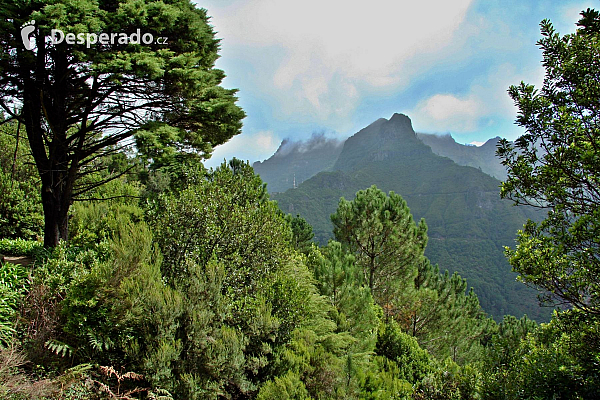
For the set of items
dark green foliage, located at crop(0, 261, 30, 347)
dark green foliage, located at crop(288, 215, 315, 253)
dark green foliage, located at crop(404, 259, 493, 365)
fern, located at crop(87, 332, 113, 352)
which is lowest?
dark green foliage, located at crop(404, 259, 493, 365)

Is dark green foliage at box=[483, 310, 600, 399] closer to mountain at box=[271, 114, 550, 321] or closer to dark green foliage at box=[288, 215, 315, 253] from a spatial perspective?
dark green foliage at box=[288, 215, 315, 253]

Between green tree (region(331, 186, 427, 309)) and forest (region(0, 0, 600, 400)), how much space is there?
9.70ft

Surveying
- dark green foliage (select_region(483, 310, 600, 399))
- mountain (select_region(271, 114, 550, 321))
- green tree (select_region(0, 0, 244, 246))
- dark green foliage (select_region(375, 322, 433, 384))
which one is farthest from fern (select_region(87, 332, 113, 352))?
mountain (select_region(271, 114, 550, 321))

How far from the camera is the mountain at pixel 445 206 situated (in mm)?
65938

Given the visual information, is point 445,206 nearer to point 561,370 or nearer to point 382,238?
point 382,238

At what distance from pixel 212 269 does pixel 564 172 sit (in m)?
5.28

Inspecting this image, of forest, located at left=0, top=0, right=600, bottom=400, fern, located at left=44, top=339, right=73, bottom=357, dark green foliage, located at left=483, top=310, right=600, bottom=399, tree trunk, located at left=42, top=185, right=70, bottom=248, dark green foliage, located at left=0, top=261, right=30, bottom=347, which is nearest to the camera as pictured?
dark green foliage, located at left=483, top=310, right=600, bottom=399

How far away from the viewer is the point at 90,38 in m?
6.41

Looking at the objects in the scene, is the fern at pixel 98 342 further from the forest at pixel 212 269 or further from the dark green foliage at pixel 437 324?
the dark green foliage at pixel 437 324

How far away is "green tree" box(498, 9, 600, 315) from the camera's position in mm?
3406

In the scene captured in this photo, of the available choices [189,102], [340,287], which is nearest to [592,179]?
[340,287]

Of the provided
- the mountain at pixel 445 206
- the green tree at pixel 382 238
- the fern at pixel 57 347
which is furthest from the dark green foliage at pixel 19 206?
the mountain at pixel 445 206

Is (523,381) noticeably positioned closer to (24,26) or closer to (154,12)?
(154,12)

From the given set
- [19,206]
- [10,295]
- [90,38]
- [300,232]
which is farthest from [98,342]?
[19,206]
